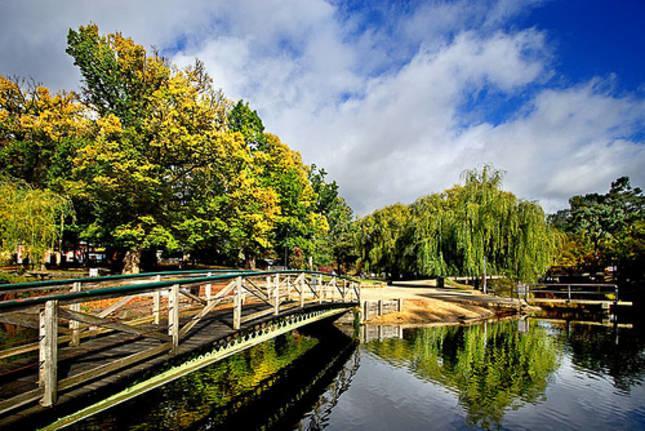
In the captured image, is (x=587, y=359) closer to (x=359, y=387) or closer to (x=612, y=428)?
(x=612, y=428)

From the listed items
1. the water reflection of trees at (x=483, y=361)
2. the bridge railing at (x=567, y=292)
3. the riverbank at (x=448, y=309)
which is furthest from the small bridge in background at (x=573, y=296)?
the water reflection of trees at (x=483, y=361)

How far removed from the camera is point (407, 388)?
10.6m

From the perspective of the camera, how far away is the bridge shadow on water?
8.09 m

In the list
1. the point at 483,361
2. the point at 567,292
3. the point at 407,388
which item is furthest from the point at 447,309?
the point at 407,388

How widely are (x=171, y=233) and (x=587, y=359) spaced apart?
1963 centimetres

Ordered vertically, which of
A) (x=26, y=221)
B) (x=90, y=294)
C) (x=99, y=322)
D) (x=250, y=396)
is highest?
(x=26, y=221)

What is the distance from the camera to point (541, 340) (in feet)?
55.7

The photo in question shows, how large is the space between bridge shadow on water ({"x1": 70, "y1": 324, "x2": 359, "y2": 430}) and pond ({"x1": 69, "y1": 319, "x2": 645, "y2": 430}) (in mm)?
29

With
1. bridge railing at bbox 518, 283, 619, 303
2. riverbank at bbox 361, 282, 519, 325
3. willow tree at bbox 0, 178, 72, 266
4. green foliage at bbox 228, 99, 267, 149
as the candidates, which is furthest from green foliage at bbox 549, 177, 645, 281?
willow tree at bbox 0, 178, 72, 266

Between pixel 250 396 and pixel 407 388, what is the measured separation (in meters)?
4.08

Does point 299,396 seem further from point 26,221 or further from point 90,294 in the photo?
point 26,221

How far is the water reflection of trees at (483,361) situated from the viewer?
391 inches

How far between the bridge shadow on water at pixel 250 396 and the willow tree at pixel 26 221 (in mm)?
12469

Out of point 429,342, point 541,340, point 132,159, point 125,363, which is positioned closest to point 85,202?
point 132,159
